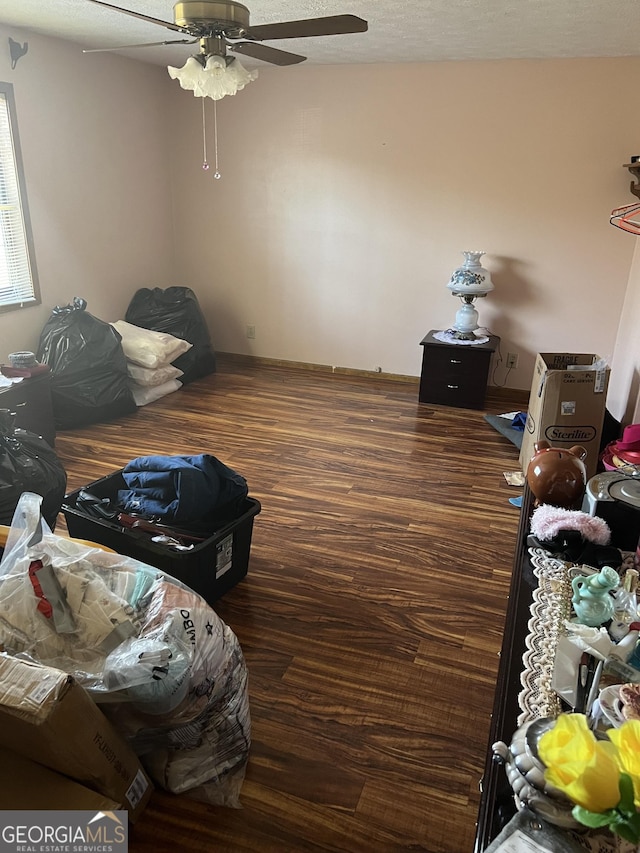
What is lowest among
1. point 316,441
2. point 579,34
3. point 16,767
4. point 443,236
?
point 316,441

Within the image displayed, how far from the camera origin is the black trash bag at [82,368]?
399 centimetres

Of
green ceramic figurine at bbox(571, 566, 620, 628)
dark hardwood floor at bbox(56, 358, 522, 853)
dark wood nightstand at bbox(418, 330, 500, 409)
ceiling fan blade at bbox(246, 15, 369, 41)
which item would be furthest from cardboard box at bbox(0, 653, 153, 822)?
dark wood nightstand at bbox(418, 330, 500, 409)

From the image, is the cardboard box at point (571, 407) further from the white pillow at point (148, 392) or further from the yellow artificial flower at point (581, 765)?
the white pillow at point (148, 392)

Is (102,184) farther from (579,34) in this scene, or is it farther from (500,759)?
(500,759)

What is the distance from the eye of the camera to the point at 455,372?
4.50 meters

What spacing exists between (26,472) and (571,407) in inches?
100

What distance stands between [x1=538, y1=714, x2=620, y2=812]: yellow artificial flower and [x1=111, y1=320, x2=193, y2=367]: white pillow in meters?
4.04

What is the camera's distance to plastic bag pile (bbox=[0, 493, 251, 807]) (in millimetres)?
1471

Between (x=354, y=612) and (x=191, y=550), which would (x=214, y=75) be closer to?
(x=191, y=550)

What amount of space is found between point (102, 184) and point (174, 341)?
4.13 ft

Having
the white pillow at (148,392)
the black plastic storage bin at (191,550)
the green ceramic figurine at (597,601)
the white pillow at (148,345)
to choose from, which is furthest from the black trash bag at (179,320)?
the green ceramic figurine at (597,601)

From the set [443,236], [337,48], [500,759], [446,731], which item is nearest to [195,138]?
[337,48]

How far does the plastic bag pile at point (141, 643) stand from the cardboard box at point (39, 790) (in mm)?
167

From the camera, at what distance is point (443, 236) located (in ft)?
15.3
